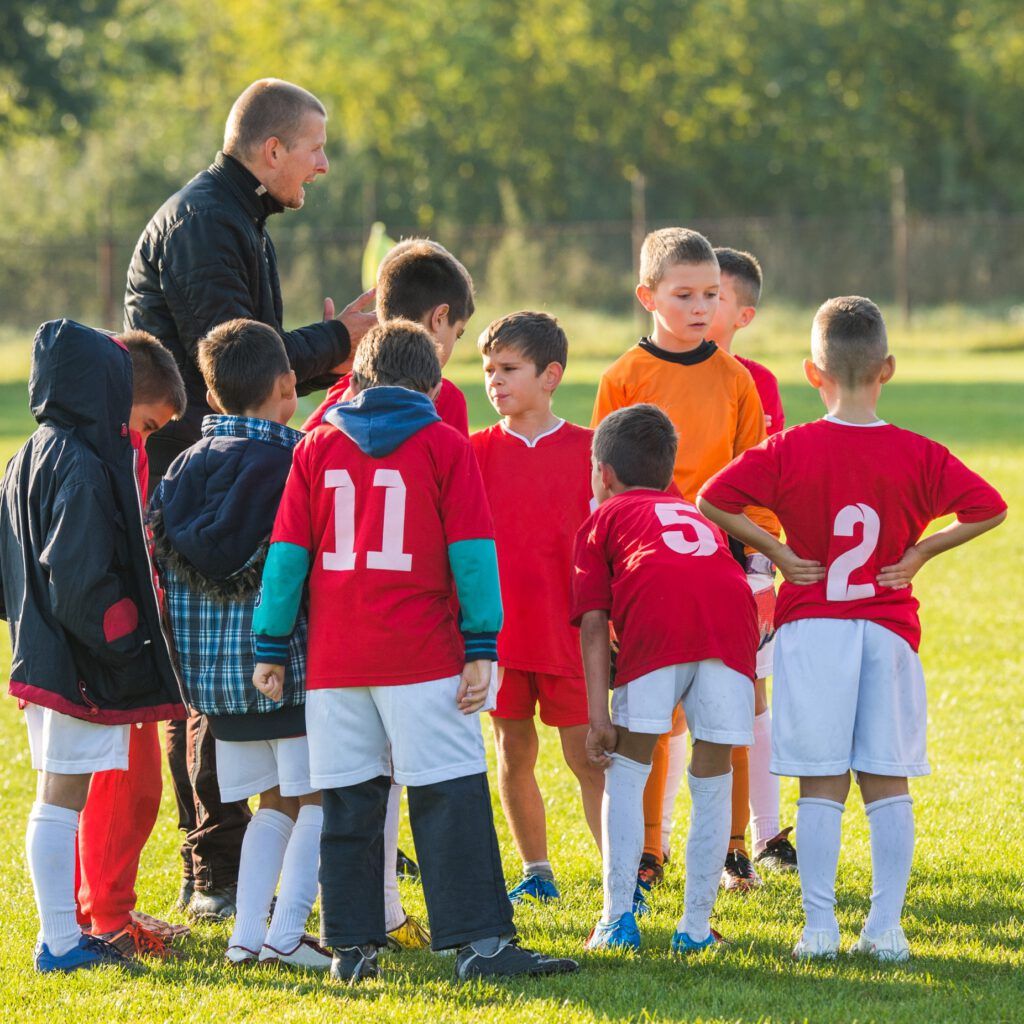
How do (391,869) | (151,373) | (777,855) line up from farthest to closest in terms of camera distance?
(777,855) < (391,869) < (151,373)

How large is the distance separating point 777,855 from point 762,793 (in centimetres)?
20

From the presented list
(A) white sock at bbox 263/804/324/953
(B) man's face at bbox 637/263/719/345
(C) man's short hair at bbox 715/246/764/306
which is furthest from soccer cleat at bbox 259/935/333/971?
(C) man's short hair at bbox 715/246/764/306

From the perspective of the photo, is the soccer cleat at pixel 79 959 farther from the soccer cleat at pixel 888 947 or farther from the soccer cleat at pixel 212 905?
the soccer cleat at pixel 888 947

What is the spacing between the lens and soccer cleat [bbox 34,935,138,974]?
3979 mm

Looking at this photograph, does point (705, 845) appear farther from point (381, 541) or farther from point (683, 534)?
point (381, 541)

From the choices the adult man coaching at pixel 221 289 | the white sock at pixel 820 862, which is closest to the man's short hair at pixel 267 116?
the adult man coaching at pixel 221 289

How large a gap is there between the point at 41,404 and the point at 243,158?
1139 mm

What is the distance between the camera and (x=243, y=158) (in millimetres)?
4797

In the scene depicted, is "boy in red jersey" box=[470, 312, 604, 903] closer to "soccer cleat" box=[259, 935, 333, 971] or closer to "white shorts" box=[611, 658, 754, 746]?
"white shorts" box=[611, 658, 754, 746]

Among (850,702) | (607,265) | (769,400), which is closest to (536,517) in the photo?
(850,702)

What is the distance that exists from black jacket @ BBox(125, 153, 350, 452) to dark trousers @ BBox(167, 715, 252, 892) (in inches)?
37.3

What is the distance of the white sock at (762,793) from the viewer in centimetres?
504

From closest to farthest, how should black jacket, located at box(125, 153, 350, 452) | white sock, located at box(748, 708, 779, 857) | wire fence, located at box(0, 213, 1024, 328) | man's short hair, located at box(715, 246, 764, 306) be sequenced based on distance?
black jacket, located at box(125, 153, 350, 452), white sock, located at box(748, 708, 779, 857), man's short hair, located at box(715, 246, 764, 306), wire fence, located at box(0, 213, 1024, 328)

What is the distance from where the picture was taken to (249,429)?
4.04m
